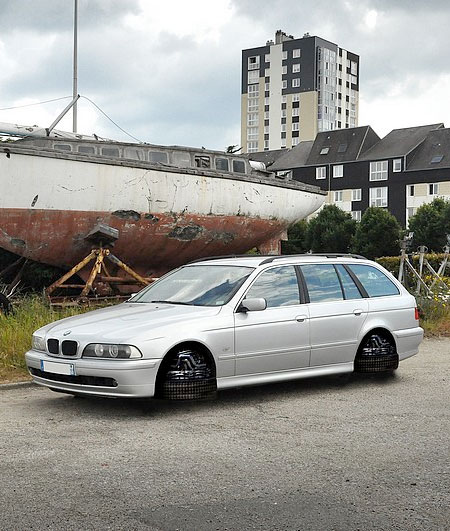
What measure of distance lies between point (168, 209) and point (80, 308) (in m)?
4.91

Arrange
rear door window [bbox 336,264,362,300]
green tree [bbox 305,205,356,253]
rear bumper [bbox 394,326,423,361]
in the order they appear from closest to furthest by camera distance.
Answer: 1. rear door window [bbox 336,264,362,300]
2. rear bumper [bbox 394,326,423,361]
3. green tree [bbox 305,205,356,253]

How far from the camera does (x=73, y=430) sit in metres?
6.80

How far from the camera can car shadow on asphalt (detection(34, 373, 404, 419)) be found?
25.1 ft

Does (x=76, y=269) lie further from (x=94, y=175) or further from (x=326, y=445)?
(x=326, y=445)

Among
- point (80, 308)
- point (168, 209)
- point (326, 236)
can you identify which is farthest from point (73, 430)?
point (326, 236)

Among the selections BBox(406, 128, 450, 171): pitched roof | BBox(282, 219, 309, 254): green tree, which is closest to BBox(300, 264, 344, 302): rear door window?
BBox(282, 219, 309, 254): green tree

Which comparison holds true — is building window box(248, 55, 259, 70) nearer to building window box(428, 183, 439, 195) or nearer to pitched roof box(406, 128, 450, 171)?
pitched roof box(406, 128, 450, 171)

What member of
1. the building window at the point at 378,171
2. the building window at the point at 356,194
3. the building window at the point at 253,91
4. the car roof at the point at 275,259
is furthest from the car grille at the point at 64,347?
the building window at the point at 253,91

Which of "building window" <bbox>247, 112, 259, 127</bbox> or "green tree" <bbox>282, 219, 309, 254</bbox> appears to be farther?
"building window" <bbox>247, 112, 259, 127</bbox>

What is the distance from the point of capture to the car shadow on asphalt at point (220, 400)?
7.66 metres

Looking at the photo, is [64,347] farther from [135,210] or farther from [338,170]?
[338,170]

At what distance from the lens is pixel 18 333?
11000 mm

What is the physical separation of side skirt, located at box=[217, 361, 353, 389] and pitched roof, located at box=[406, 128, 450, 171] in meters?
72.0

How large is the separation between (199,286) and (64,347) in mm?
1778
